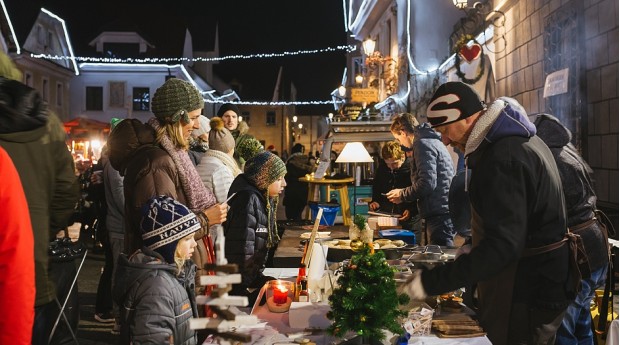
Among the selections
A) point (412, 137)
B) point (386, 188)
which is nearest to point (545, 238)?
point (412, 137)

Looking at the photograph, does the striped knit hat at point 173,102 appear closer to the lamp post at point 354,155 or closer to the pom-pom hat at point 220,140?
the pom-pom hat at point 220,140

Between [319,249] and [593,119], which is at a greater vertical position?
[593,119]

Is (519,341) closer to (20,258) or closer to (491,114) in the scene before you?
(491,114)

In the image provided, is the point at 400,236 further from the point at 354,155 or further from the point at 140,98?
the point at 140,98

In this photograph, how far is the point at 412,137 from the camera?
26.9ft

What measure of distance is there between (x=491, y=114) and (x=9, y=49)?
113 feet

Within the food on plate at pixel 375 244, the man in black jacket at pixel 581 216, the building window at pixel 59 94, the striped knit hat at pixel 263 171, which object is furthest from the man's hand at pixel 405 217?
the building window at pixel 59 94

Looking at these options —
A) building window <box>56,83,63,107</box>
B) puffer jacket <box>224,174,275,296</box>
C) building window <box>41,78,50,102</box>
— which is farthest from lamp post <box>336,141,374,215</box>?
building window <box>56,83,63,107</box>

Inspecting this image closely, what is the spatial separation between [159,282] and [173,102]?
148 cm

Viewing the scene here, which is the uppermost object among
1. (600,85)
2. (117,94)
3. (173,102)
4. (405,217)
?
(117,94)

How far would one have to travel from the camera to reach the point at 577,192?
4477 mm

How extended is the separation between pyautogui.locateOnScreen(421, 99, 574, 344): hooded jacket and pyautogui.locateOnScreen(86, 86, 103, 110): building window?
1740 inches

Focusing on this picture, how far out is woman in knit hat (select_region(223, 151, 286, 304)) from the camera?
17.2 ft

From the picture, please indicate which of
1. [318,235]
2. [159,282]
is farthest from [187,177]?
[318,235]
